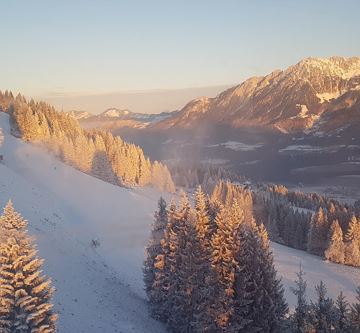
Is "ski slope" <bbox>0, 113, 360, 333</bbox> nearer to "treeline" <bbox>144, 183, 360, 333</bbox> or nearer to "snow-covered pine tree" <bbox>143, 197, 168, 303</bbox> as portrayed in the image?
"snow-covered pine tree" <bbox>143, 197, 168, 303</bbox>

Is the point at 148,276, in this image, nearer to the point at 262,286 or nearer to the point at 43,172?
the point at 262,286

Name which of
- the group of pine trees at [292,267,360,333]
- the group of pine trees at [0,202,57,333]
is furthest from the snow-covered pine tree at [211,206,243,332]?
the group of pine trees at [0,202,57,333]

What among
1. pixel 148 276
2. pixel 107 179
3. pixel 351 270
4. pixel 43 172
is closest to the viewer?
pixel 148 276

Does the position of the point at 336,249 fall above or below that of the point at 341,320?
below

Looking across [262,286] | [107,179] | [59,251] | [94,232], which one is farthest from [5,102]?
[262,286]

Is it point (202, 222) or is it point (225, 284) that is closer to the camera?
point (225, 284)

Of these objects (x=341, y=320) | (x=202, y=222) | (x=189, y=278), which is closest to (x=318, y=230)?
(x=202, y=222)

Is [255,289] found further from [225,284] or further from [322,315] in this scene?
[322,315]
